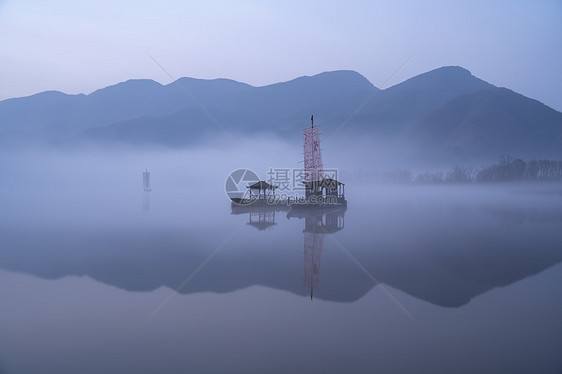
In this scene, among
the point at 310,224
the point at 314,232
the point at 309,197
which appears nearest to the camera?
the point at 314,232

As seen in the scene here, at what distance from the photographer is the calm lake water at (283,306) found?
10.2 meters

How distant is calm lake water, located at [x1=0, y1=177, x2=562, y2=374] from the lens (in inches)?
400

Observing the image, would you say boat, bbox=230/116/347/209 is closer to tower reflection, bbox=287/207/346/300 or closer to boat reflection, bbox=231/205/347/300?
boat reflection, bbox=231/205/347/300

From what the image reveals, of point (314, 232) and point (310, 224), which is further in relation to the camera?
point (310, 224)

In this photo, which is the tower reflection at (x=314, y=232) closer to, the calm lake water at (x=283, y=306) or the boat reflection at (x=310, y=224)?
the boat reflection at (x=310, y=224)

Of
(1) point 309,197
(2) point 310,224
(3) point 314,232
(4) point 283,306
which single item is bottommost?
(2) point 310,224

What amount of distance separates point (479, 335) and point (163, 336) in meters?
9.50

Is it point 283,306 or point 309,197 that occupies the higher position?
point 309,197

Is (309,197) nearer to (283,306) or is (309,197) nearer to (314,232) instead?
(314,232)

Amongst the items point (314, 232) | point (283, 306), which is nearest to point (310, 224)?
point (314, 232)

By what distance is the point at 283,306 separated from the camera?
14.0m

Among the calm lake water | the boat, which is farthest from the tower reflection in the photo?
the boat

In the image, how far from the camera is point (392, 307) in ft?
45.3

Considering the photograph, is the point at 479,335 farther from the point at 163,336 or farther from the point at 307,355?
the point at 163,336
